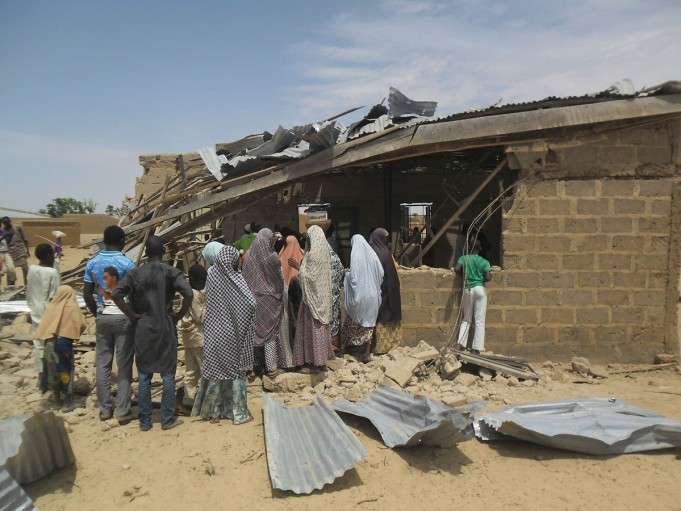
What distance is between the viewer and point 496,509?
11.0 ft

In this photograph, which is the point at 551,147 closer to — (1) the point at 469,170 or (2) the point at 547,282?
(2) the point at 547,282

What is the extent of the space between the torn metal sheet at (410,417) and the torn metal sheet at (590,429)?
0.29m

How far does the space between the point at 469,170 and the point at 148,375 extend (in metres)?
7.30

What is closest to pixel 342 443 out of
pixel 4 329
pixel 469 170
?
pixel 4 329

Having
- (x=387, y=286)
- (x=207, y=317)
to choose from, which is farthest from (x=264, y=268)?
(x=387, y=286)

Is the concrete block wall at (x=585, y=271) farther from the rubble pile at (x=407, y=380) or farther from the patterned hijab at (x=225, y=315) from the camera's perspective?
the patterned hijab at (x=225, y=315)

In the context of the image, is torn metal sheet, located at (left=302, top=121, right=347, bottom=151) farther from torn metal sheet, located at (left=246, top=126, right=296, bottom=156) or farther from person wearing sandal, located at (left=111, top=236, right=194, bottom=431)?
person wearing sandal, located at (left=111, top=236, right=194, bottom=431)

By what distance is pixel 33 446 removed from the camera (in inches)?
133

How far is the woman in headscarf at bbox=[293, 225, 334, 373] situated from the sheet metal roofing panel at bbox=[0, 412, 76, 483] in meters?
2.37

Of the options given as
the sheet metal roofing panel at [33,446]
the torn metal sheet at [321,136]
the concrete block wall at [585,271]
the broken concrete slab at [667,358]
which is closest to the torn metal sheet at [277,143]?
the torn metal sheet at [321,136]

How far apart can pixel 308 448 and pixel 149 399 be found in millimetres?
1400

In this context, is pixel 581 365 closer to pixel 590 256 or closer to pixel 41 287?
pixel 590 256

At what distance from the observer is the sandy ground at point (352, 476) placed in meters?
3.39

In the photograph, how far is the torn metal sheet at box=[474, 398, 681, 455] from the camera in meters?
3.94
